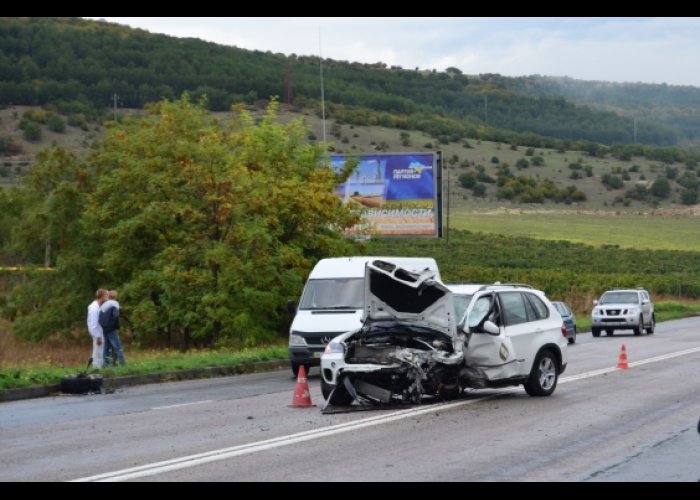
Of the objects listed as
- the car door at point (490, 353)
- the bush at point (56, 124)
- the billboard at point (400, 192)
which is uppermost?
the bush at point (56, 124)

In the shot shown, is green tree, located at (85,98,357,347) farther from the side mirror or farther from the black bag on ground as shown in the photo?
the side mirror

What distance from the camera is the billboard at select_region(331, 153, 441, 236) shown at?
163ft

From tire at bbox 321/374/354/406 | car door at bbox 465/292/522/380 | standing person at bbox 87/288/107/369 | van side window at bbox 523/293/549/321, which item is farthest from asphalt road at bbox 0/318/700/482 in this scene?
standing person at bbox 87/288/107/369

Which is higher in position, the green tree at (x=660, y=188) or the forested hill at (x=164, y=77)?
the forested hill at (x=164, y=77)

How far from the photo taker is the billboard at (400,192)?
163ft

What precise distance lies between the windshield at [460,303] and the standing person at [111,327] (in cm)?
851

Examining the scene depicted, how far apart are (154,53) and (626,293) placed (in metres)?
93.1

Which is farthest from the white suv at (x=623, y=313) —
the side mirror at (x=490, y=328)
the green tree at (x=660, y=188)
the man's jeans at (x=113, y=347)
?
the green tree at (x=660, y=188)

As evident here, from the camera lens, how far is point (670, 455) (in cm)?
1201

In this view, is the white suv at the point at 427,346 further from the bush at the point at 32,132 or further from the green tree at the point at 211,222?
the bush at the point at 32,132

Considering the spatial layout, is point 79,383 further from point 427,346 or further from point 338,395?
point 427,346

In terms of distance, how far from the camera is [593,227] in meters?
104

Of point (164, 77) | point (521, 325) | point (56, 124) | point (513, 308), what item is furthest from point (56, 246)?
point (164, 77)

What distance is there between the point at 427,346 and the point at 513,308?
2.24 metres
